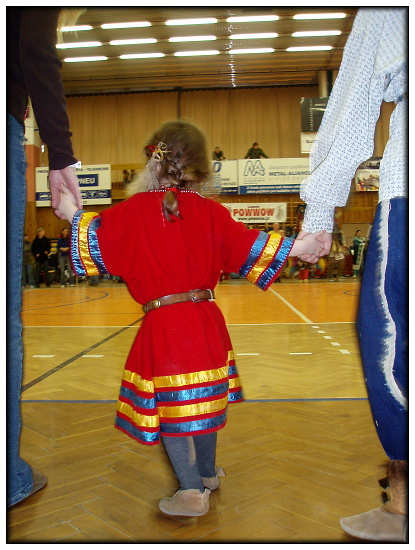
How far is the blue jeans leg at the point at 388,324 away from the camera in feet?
3.55

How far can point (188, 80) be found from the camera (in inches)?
651

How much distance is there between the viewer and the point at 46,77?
142 cm

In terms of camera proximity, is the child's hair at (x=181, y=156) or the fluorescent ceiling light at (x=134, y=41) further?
the fluorescent ceiling light at (x=134, y=41)

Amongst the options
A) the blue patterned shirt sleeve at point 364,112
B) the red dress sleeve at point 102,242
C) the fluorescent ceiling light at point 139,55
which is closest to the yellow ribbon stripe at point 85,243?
the red dress sleeve at point 102,242

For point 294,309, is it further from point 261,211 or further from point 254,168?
point 254,168

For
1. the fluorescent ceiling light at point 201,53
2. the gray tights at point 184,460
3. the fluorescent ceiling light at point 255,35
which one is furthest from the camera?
the fluorescent ceiling light at point 201,53

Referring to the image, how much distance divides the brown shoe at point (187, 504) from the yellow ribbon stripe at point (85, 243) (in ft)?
2.44

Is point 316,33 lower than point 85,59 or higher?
lower

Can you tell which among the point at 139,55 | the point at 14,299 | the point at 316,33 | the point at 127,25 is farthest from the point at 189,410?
the point at 139,55

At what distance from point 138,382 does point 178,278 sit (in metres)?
0.34

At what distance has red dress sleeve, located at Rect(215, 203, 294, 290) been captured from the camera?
5.13ft

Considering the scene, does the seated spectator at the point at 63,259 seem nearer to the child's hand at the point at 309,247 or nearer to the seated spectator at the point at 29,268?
the seated spectator at the point at 29,268

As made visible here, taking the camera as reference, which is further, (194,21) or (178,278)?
(194,21)
